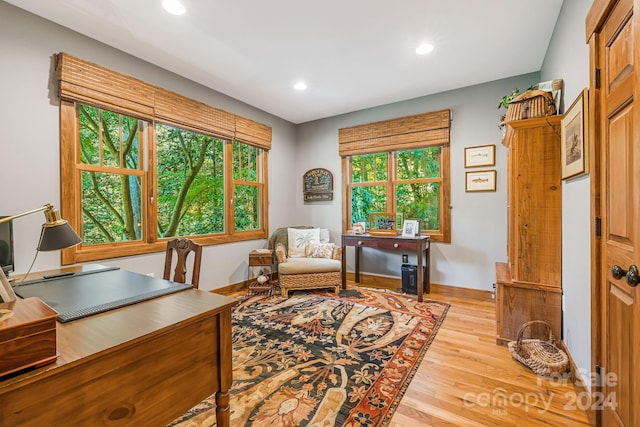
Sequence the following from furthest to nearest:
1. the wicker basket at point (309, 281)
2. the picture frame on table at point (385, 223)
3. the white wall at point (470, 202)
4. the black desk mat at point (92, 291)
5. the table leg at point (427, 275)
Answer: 1. the picture frame on table at point (385, 223)
2. the table leg at point (427, 275)
3. the wicker basket at point (309, 281)
4. the white wall at point (470, 202)
5. the black desk mat at point (92, 291)

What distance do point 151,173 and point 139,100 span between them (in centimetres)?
75

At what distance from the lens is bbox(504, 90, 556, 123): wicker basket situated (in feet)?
7.36

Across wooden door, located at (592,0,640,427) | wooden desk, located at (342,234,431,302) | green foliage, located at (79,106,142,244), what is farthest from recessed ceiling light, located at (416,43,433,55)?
green foliage, located at (79,106,142,244)

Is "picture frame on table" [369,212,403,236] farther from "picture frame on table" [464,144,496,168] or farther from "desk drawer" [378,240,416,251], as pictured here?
"picture frame on table" [464,144,496,168]

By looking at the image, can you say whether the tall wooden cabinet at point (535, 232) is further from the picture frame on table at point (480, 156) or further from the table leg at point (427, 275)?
the table leg at point (427, 275)

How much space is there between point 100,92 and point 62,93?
292 millimetres

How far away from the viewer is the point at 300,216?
5078 mm

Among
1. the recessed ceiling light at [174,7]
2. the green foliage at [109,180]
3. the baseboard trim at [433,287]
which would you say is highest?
the recessed ceiling light at [174,7]

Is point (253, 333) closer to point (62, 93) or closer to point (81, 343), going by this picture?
point (81, 343)

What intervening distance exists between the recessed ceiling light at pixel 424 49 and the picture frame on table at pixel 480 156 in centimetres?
141

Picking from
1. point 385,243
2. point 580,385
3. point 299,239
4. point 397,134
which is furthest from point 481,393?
point 397,134

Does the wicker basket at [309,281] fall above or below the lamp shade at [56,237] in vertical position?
below

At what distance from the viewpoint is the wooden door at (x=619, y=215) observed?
1.05 m

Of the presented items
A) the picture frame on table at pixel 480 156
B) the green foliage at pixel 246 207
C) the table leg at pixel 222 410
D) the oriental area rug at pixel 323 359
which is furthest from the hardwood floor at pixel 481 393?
the green foliage at pixel 246 207
